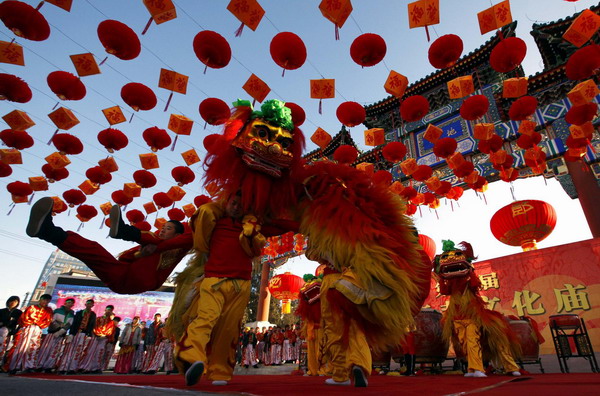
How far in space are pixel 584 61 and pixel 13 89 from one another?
751 centimetres

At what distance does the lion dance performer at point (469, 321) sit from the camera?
3263 mm

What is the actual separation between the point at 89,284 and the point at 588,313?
1889 cm

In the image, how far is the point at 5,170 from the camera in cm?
633

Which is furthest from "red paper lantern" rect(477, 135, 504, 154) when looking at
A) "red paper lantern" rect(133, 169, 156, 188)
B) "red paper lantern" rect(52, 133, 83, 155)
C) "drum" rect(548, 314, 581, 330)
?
"red paper lantern" rect(52, 133, 83, 155)

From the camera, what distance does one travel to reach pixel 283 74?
A: 438cm

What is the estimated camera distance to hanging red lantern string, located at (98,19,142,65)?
3.66 metres

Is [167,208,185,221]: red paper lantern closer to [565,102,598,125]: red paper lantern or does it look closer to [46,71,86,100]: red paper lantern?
[46,71,86,100]: red paper lantern

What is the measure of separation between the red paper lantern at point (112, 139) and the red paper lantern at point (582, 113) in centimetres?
755

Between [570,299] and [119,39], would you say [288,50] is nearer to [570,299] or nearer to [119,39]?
[119,39]

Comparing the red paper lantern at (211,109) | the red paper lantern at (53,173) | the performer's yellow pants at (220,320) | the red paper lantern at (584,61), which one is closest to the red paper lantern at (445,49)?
the red paper lantern at (584,61)

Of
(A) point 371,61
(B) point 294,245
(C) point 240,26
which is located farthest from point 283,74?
(B) point 294,245

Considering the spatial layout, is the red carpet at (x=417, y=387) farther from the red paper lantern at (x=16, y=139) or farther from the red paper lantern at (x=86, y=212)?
the red paper lantern at (x=86, y=212)

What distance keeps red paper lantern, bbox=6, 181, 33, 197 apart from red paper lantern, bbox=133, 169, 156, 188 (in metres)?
2.42

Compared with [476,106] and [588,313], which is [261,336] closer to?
[588,313]
